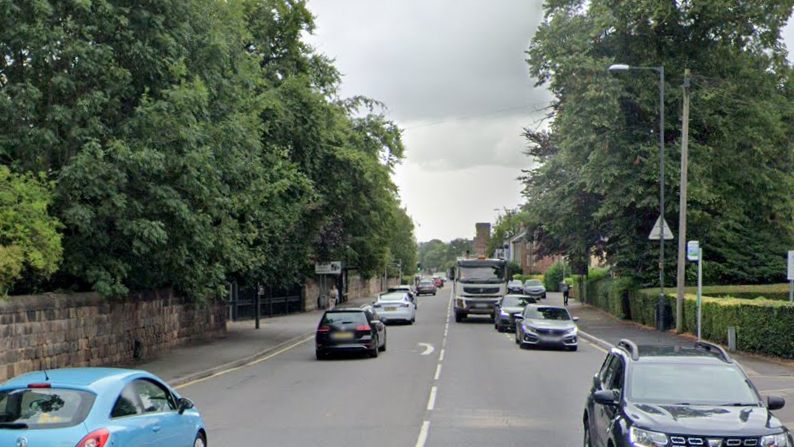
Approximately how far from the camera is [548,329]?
86.1 ft

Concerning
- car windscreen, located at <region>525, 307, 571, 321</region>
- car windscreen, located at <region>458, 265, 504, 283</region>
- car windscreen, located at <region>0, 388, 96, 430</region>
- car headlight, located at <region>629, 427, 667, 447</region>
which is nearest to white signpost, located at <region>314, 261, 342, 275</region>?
car windscreen, located at <region>458, 265, 504, 283</region>

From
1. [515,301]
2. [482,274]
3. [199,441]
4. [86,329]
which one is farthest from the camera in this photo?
[482,274]

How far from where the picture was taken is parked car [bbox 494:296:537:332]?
3403cm

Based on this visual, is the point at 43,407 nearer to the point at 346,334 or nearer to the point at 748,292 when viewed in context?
the point at 346,334

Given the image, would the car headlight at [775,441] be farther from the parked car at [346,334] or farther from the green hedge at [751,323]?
the parked car at [346,334]

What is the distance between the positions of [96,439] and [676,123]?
32534 mm

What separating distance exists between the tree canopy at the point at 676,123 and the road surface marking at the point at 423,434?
23909 millimetres

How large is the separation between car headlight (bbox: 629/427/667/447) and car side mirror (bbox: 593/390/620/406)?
71 cm

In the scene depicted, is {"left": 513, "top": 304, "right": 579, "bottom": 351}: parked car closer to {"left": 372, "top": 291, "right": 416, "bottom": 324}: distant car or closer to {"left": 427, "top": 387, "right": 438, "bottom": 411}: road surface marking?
{"left": 427, "top": 387, "right": 438, "bottom": 411}: road surface marking

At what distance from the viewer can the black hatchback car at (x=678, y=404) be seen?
24.6 ft

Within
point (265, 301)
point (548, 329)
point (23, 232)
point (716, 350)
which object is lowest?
point (265, 301)

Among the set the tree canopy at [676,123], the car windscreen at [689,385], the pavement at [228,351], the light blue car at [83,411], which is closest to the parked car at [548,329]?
the pavement at [228,351]

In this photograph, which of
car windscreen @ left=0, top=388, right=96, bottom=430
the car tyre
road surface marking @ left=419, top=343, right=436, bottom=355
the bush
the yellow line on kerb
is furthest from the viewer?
the bush

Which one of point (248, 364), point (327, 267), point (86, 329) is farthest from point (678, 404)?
point (327, 267)
